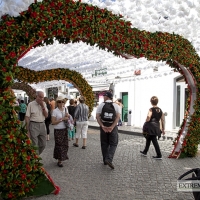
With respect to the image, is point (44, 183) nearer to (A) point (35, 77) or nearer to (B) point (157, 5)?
(B) point (157, 5)

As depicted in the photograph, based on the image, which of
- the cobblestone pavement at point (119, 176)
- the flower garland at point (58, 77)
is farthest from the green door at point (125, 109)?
the cobblestone pavement at point (119, 176)

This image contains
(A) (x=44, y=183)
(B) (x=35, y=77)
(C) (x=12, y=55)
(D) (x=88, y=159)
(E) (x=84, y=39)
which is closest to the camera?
(C) (x=12, y=55)

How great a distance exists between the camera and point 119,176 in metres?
5.86

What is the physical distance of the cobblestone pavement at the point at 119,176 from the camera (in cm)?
468

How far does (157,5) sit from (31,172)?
16.8ft

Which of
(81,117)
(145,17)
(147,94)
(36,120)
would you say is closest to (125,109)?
(147,94)

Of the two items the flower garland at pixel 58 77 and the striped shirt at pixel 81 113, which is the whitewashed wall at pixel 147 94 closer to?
the flower garland at pixel 58 77

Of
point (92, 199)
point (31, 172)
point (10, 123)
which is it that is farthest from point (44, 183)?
point (10, 123)

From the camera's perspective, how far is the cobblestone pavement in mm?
4684

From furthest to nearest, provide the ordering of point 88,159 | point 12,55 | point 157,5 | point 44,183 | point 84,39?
point 88,159, point 157,5, point 84,39, point 44,183, point 12,55

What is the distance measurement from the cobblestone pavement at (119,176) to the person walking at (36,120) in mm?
851

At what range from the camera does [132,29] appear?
5.92m

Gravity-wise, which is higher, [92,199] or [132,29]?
[132,29]

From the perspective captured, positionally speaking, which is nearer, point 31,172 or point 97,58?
point 31,172
